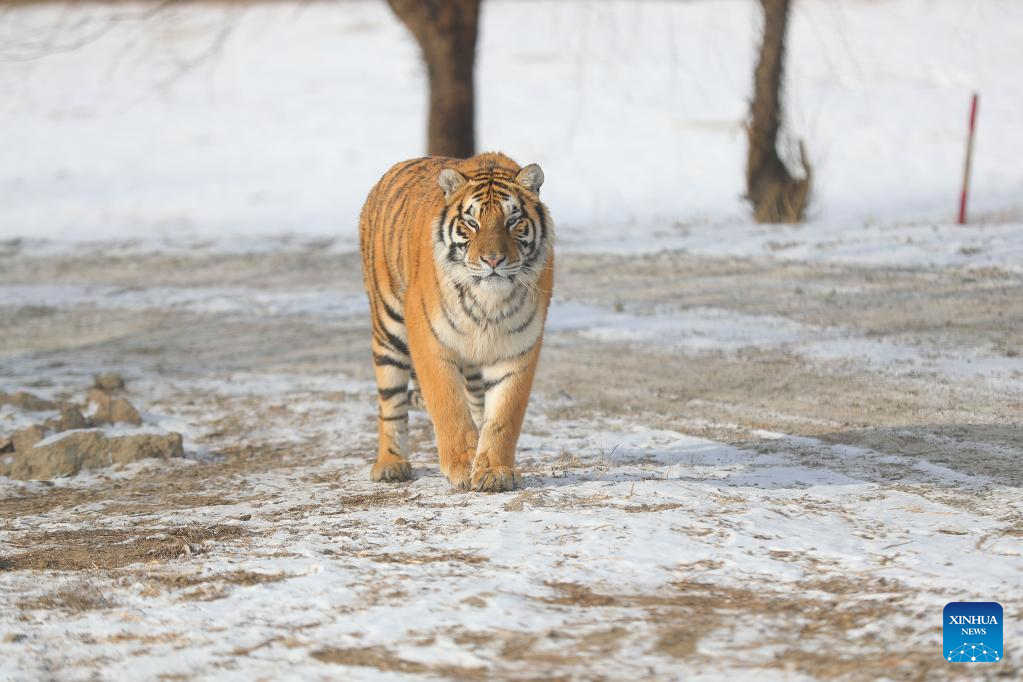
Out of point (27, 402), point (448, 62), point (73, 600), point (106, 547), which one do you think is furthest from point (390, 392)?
point (448, 62)

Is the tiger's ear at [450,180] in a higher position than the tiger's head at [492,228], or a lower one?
higher

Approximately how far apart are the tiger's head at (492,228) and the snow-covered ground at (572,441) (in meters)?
0.94

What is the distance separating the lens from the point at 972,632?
3.59m

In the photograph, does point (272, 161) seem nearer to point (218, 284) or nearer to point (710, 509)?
point (218, 284)

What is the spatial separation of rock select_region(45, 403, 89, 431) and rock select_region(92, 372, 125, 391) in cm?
108

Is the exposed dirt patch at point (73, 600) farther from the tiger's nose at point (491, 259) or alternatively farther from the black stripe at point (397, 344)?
the black stripe at point (397, 344)

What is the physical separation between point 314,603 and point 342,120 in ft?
66.6

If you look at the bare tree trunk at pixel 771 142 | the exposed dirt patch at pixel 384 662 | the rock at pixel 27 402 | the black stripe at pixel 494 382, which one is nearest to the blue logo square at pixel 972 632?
the exposed dirt patch at pixel 384 662

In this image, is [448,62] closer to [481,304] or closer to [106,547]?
[481,304]

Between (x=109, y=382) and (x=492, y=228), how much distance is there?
160 inches

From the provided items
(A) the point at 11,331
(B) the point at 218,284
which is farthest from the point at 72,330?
(B) the point at 218,284

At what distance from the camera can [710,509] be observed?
16.2 feet

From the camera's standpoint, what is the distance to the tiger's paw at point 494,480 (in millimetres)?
5352

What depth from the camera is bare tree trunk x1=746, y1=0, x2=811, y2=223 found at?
1282 cm
